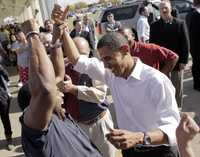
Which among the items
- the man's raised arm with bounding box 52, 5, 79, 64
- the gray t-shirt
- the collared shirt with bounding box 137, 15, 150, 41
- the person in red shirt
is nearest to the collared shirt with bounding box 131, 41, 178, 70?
the person in red shirt

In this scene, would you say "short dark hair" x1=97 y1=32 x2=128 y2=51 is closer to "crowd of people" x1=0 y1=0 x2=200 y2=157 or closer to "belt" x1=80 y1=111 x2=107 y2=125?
"crowd of people" x1=0 y1=0 x2=200 y2=157

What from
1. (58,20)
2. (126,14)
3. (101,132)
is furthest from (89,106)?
(126,14)

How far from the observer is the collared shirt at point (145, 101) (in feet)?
10.9

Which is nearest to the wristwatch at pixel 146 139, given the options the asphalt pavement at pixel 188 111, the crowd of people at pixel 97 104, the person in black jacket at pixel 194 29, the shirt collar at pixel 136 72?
the crowd of people at pixel 97 104

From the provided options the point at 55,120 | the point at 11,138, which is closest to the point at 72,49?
the point at 55,120

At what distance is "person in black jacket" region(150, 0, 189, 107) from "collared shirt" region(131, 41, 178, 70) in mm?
1692

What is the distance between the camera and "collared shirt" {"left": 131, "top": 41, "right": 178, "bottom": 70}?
18.5ft

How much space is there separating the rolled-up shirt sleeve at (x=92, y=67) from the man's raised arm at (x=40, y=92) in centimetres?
108

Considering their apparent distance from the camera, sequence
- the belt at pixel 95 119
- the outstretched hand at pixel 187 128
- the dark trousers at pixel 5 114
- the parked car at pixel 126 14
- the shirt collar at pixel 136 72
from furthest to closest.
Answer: the parked car at pixel 126 14, the dark trousers at pixel 5 114, the belt at pixel 95 119, the shirt collar at pixel 136 72, the outstretched hand at pixel 187 128

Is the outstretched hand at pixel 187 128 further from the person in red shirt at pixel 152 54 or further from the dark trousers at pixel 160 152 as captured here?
the person in red shirt at pixel 152 54

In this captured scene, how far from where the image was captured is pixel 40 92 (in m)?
2.86

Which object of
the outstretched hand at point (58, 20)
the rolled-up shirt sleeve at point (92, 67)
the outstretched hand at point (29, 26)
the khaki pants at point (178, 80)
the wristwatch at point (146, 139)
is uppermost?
the outstretched hand at point (29, 26)

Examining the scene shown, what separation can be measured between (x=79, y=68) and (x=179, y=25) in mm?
3606

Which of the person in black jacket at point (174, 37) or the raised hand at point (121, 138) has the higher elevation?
the raised hand at point (121, 138)
